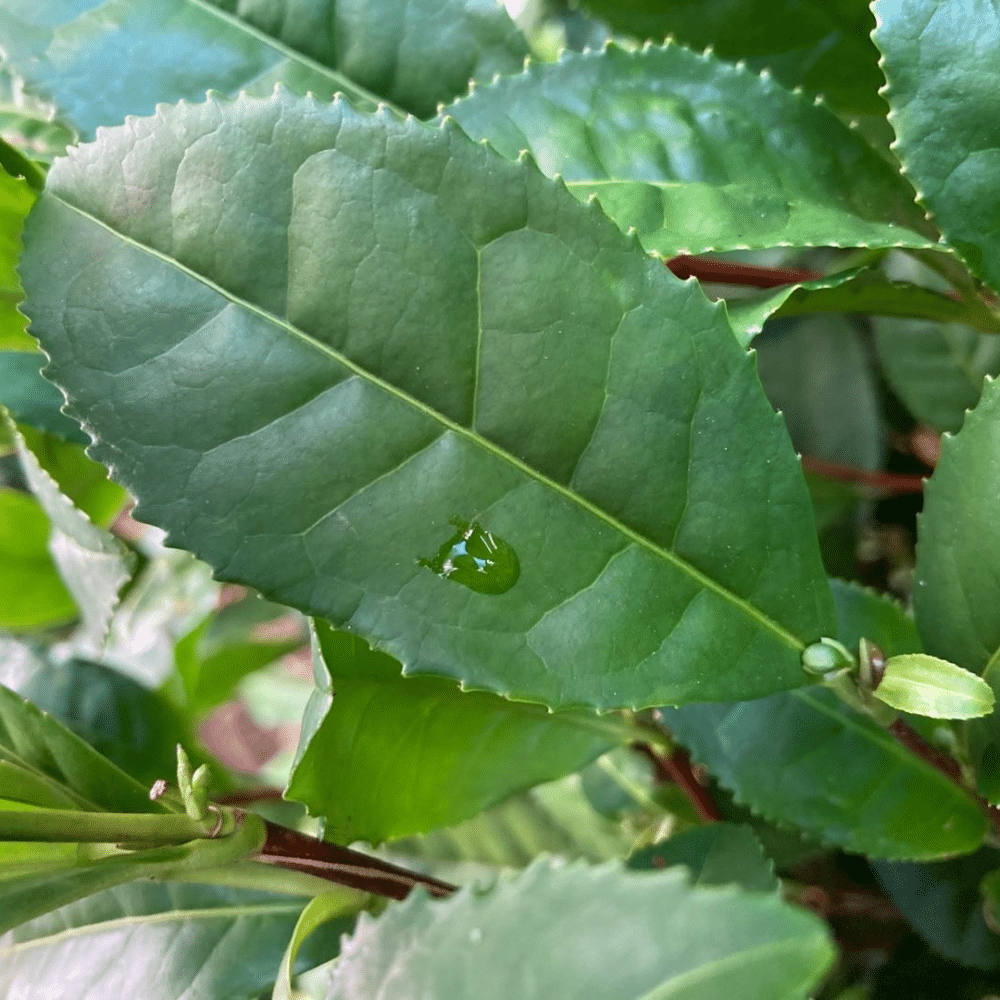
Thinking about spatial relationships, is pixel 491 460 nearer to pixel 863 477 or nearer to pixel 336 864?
pixel 336 864

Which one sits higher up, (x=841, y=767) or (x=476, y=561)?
(x=476, y=561)

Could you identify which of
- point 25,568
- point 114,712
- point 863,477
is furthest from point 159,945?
point 863,477

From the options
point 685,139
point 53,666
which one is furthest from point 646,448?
point 53,666

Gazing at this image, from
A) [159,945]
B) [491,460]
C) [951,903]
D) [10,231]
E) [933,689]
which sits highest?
[10,231]

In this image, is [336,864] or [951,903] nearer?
[336,864]

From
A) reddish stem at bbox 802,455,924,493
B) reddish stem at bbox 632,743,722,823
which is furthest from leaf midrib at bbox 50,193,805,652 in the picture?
reddish stem at bbox 802,455,924,493

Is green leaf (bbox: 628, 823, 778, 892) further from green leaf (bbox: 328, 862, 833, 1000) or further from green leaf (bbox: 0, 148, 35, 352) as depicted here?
green leaf (bbox: 0, 148, 35, 352)

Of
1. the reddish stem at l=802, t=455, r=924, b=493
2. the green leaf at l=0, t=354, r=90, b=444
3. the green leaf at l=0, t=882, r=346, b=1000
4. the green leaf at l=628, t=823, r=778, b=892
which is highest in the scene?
the green leaf at l=0, t=354, r=90, b=444
